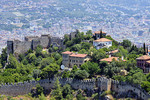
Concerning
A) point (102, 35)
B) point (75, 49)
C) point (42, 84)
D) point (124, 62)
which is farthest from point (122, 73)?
point (102, 35)

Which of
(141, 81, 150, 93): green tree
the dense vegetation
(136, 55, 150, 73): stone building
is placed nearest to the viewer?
(141, 81, 150, 93): green tree

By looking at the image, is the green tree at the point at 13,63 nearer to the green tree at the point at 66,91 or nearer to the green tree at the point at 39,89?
the green tree at the point at 39,89

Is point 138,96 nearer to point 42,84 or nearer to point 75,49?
point 42,84

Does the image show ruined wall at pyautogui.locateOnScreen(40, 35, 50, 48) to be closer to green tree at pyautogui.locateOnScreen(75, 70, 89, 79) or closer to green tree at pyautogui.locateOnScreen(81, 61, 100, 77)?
green tree at pyautogui.locateOnScreen(81, 61, 100, 77)

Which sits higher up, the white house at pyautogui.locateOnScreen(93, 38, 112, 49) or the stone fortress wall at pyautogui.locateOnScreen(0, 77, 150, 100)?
the white house at pyautogui.locateOnScreen(93, 38, 112, 49)

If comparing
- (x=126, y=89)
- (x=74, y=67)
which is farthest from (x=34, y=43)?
(x=126, y=89)

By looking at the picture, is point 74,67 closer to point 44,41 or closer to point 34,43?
point 34,43

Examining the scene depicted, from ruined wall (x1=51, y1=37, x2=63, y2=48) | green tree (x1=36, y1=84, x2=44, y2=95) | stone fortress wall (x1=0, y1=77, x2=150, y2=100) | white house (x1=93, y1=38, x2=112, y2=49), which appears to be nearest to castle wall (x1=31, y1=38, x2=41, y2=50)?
ruined wall (x1=51, y1=37, x2=63, y2=48)

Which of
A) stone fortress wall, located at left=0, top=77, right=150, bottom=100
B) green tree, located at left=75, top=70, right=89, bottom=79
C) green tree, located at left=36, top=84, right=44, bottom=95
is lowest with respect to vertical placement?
green tree, located at left=36, top=84, right=44, bottom=95
